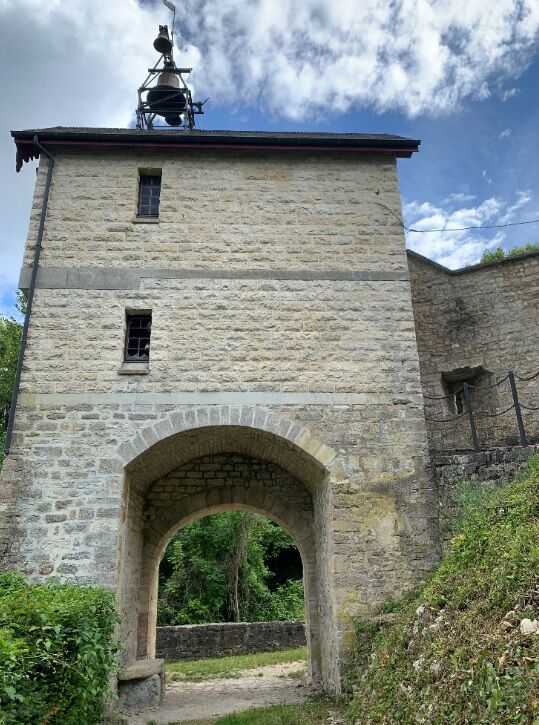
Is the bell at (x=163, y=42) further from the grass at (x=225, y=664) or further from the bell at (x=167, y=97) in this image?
the grass at (x=225, y=664)

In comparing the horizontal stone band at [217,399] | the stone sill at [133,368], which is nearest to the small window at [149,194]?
the stone sill at [133,368]

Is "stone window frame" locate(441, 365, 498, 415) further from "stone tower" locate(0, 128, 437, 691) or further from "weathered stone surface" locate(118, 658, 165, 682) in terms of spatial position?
"weathered stone surface" locate(118, 658, 165, 682)

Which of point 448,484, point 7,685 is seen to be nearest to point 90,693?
point 7,685

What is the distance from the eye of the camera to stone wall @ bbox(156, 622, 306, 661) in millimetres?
13008

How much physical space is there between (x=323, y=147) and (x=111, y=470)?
578 cm

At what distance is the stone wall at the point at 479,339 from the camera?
392 inches

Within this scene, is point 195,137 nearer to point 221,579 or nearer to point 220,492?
point 220,492

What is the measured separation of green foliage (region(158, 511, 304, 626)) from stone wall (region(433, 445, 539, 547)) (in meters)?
12.5

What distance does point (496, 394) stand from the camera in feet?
33.0

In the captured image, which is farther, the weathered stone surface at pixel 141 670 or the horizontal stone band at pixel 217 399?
the horizontal stone band at pixel 217 399

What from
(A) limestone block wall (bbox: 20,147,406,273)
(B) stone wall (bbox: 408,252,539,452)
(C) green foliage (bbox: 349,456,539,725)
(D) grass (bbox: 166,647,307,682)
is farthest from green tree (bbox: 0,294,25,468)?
(C) green foliage (bbox: 349,456,539,725)

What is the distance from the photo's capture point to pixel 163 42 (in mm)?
12367

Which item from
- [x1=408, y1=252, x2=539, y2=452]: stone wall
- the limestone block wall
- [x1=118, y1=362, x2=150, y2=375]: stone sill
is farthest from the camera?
[x1=408, y1=252, x2=539, y2=452]: stone wall

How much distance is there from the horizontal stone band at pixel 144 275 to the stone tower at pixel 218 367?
2 cm
